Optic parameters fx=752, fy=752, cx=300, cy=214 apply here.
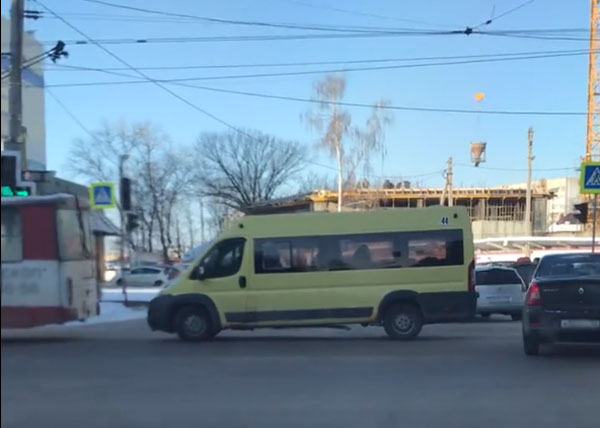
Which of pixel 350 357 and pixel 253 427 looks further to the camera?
pixel 350 357

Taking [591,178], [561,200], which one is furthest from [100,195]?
[561,200]

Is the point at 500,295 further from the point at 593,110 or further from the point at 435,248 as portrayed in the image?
the point at 593,110

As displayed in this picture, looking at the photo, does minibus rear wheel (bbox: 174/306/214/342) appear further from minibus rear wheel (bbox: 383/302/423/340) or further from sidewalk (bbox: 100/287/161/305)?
minibus rear wheel (bbox: 383/302/423/340)

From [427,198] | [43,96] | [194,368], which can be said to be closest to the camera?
[43,96]

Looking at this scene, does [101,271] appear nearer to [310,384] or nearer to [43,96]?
Answer: [43,96]

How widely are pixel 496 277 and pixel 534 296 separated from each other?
356 inches

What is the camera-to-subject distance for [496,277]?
784 inches

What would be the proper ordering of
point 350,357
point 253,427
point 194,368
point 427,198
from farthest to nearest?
point 427,198 → point 350,357 → point 194,368 → point 253,427

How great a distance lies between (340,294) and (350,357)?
288cm

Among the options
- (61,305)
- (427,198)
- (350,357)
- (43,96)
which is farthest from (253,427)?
(427,198)

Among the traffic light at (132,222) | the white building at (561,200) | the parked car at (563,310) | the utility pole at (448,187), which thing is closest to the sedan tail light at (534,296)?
the parked car at (563,310)

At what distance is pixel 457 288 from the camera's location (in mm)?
14070

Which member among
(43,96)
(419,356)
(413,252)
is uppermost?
(43,96)

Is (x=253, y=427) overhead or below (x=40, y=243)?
below
